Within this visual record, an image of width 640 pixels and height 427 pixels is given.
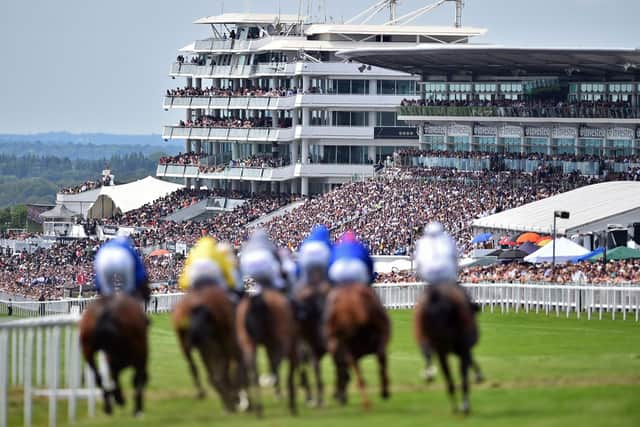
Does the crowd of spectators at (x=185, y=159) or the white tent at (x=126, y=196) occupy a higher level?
the crowd of spectators at (x=185, y=159)

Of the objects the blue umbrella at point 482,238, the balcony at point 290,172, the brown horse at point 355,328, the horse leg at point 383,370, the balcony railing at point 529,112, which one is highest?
the balcony railing at point 529,112

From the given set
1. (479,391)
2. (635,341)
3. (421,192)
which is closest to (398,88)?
(421,192)

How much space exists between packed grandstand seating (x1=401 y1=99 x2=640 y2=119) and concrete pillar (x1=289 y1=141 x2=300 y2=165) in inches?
654

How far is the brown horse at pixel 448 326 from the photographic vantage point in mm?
18609

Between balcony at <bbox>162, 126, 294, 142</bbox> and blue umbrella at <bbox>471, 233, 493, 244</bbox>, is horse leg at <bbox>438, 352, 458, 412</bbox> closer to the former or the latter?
blue umbrella at <bbox>471, 233, 493, 244</bbox>

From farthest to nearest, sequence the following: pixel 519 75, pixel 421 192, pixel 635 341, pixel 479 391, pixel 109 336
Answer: pixel 519 75
pixel 421 192
pixel 635 341
pixel 479 391
pixel 109 336

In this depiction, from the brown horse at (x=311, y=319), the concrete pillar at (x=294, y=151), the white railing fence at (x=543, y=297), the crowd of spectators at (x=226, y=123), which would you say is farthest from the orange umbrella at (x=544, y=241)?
the crowd of spectators at (x=226, y=123)

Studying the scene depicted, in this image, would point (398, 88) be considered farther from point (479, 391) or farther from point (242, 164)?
point (479, 391)

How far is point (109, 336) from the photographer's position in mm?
19219

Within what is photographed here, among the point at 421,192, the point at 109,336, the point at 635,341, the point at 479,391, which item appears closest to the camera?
the point at 109,336

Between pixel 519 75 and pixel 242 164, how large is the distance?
22.1 metres

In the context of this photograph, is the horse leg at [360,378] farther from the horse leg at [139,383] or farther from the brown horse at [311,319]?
the horse leg at [139,383]

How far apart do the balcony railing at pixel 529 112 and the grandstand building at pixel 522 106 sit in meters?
0.04

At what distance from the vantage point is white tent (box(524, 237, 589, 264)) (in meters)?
47.0
